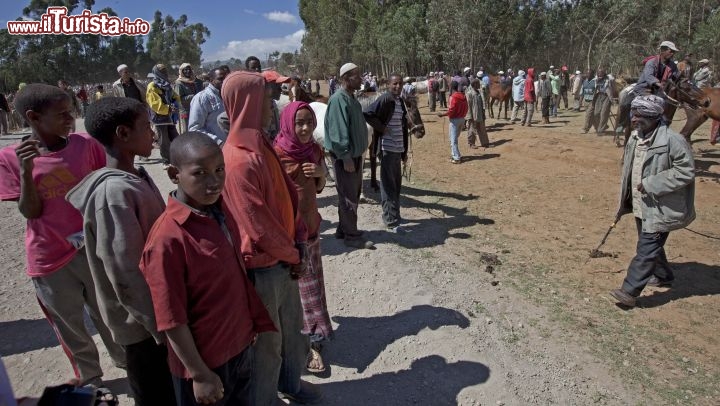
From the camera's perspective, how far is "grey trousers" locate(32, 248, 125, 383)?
2.62 metres

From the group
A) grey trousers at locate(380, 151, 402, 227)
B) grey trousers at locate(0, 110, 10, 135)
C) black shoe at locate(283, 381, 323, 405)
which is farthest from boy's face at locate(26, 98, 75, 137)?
grey trousers at locate(0, 110, 10, 135)

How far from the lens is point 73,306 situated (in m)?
2.71

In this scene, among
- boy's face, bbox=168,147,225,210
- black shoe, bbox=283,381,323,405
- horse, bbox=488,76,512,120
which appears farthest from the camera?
horse, bbox=488,76,512,120

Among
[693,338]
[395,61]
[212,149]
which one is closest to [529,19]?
[395,61]

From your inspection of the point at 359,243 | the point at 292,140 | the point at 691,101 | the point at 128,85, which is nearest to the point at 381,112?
the point at 359,243

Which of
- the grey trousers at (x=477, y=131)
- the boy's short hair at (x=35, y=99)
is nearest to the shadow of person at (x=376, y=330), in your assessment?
the boy's short hair at (x=35, y=99)

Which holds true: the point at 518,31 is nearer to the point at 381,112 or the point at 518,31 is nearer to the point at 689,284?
the point at 381,112

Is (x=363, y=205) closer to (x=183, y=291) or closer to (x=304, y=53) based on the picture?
(x=183, y=291)

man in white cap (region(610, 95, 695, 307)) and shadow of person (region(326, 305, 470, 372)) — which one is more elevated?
man in white cap (region(610, 95, 695, 307))

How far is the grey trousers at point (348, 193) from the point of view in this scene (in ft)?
16.1

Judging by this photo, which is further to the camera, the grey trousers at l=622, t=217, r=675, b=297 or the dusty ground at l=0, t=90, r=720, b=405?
the grey trousers at l=622, t=217, r=675, b=297

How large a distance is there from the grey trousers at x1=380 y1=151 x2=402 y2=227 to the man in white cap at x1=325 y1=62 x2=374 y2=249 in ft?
2.53

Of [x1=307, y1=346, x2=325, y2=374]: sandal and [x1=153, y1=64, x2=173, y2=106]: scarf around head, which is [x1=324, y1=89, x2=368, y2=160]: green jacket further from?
[x1=153, y1=64, x2=173, y2=106]: scarf around head

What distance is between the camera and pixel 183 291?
1.66 meters
